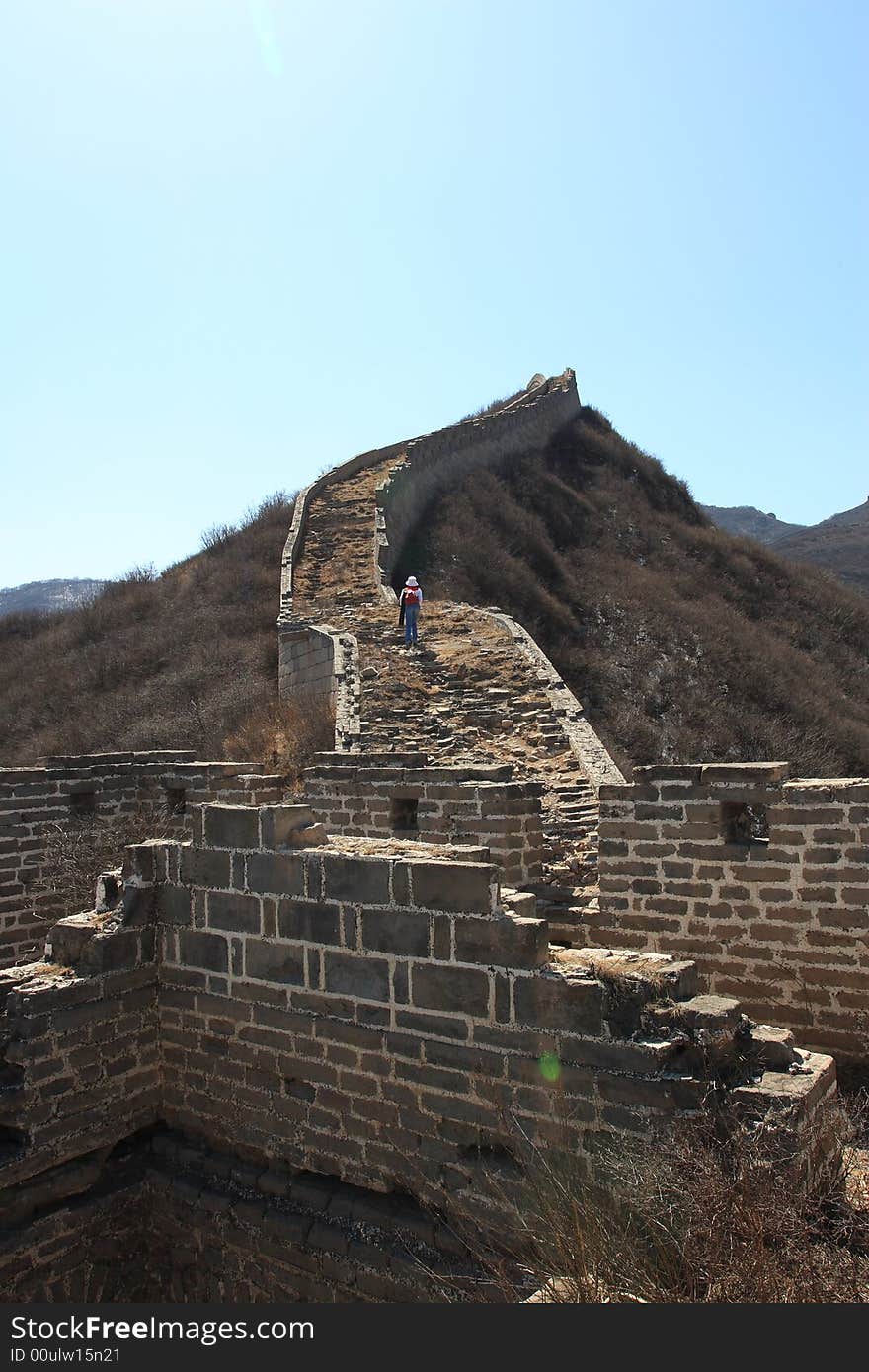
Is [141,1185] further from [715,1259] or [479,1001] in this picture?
[715,1259]

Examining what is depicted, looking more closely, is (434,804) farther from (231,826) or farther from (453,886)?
(453,886)

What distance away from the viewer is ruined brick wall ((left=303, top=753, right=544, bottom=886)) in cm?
749

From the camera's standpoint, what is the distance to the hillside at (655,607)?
19875 mm

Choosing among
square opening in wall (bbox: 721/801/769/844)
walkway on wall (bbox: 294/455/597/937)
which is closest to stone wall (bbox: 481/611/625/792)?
walkway on wall (bbox: 294/455/597/937)

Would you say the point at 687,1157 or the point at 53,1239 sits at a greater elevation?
the point at 687,1157

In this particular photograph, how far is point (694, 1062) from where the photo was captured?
355 cm

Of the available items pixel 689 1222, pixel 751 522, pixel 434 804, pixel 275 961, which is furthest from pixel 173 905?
pixel 751 522

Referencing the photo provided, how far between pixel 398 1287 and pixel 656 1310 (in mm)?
1748

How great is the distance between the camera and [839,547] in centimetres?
6869

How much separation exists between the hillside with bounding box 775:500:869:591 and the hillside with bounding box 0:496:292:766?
4101 cm

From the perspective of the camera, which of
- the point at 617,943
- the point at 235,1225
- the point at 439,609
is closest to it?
the point at 235,1225

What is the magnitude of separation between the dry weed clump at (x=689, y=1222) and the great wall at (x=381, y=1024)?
0.32 feet

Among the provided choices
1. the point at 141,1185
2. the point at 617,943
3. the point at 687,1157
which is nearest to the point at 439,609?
the point at 617,943

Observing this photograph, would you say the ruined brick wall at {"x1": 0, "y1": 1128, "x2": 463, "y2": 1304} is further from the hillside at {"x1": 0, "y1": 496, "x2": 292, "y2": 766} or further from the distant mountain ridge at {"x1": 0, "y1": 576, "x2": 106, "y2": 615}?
the distant mountain ridge at {"x1": 0, "y1": 576, "x2": 106, "y2": 615}
